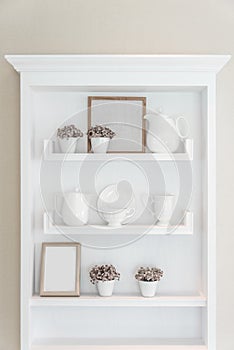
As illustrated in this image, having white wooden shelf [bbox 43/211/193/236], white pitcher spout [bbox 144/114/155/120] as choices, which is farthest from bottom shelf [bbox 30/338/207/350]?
white pitcher spout [bbox 144/114/155/120]

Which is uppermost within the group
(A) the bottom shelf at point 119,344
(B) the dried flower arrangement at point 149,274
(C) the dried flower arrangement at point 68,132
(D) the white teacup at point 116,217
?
(C) the dried flower arrangement at point 68,132

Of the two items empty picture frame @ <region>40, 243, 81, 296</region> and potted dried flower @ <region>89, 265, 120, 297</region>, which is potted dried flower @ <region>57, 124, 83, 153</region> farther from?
potted dried flower @ <region>89, 265, 120, 297</region>

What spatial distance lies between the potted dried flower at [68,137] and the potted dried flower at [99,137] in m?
0.05

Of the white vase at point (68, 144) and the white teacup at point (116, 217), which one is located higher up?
the white vase at point (68, 144)

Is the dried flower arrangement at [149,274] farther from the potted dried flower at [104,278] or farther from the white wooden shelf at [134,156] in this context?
the white wooden shelf at [134,156]

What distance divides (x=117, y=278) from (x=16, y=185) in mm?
610

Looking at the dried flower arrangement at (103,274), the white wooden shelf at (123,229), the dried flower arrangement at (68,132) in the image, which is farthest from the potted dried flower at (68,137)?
the dried flower arrangement at (103,274)

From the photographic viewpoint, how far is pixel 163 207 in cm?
236

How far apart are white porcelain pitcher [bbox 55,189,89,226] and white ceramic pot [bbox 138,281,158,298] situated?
1.21ft

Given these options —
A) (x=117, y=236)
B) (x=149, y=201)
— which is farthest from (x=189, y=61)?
(x=117, y=236)

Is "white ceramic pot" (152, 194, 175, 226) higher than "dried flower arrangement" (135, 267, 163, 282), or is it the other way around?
"white ceramic pot" (152, 194, 175, 226)

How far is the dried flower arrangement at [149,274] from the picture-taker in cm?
234

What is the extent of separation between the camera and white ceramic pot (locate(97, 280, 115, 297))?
234 centimetres

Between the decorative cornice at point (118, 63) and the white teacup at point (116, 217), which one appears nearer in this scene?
the decorative cornice at point (118, 63)
